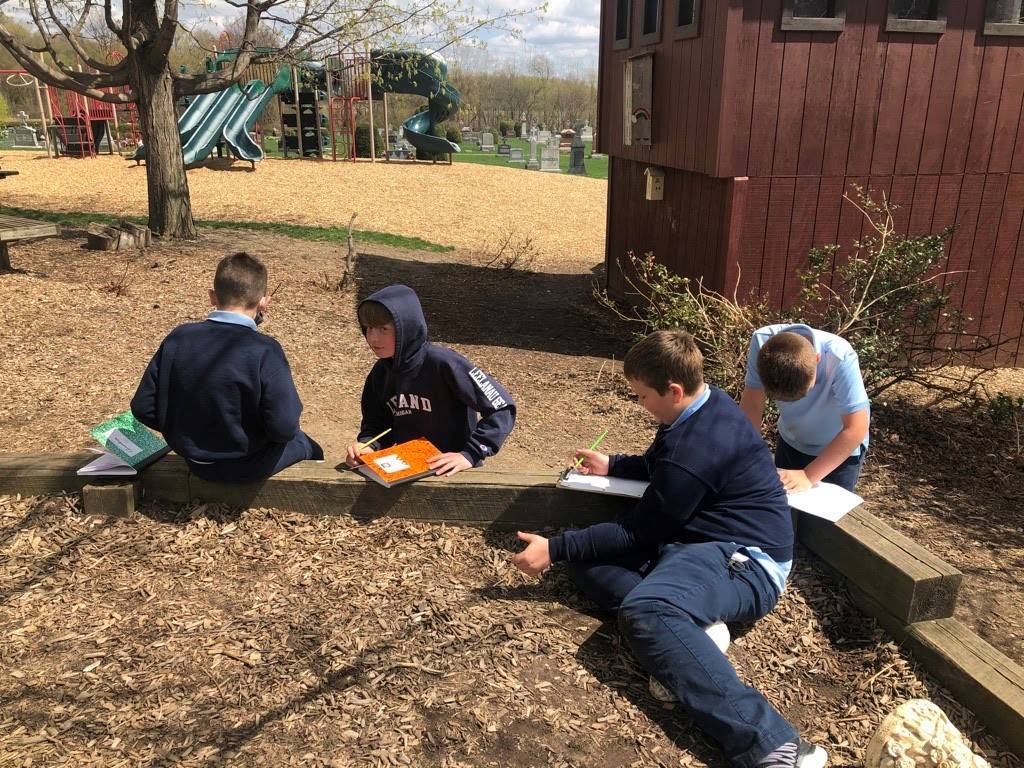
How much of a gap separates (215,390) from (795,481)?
225 cm

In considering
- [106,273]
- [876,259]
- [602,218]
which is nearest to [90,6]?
[106,273]

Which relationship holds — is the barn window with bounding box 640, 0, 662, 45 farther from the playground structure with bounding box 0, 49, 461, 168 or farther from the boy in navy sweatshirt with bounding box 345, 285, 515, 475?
the playground structure with bounding box 0, 49, 461, 168

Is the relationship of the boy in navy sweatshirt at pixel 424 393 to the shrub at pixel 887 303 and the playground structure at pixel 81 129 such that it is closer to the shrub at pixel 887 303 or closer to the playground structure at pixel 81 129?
the shrub at pixel 887 303

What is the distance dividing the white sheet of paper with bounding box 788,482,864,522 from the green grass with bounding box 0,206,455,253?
11171mm

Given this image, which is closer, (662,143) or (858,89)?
(858,89)

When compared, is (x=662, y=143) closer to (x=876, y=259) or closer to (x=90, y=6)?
(x=876, y=259)

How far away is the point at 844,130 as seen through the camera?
24.0 ft

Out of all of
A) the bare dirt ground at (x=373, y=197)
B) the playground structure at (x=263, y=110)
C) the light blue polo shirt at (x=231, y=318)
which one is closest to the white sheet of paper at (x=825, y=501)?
the light blue polo shirt at (x=231, y=318)

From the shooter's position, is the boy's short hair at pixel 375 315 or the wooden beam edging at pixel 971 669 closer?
the wooden beam edging at pixel 971 669

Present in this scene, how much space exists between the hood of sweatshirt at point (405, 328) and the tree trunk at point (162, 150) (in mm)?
8543

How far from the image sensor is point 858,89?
23.7 feet

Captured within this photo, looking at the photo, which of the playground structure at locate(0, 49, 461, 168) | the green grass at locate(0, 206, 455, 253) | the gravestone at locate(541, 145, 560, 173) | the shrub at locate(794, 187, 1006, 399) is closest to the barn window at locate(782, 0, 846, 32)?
the shrub at locate(794, 187, 1006, 399)

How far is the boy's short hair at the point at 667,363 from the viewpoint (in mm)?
2715

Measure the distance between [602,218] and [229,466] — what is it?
54.6 ft
